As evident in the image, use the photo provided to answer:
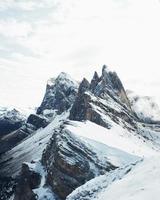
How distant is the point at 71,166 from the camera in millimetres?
92000

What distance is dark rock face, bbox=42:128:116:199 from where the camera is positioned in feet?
296

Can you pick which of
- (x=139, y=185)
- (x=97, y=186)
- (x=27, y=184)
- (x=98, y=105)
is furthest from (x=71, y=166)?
(x=98, y=105)

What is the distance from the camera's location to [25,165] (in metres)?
115

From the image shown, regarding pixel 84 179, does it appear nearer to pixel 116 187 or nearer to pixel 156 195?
pixel 116 187

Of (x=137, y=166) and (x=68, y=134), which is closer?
(x=137, y=166)

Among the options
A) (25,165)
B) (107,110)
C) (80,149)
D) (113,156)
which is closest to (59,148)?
(80,149)

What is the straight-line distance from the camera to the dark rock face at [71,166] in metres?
90.2

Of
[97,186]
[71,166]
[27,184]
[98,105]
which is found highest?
[98,105]

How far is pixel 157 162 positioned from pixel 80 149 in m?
48.6

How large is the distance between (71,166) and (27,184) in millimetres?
18090

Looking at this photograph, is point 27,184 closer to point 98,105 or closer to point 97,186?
point 97,186

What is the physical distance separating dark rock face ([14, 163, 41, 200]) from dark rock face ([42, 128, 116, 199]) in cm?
785

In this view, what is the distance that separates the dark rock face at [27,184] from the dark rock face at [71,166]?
785 centimetres

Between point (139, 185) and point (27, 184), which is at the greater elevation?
point (139, 185)
